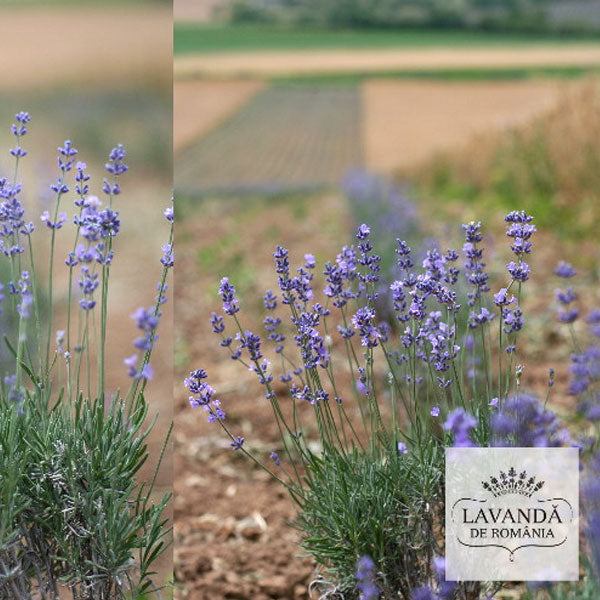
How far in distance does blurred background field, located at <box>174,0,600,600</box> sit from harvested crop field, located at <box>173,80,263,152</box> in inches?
2.1

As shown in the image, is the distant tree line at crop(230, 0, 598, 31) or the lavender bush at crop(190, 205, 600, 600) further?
the distant tree line at crop(230, 0, 598, 31)

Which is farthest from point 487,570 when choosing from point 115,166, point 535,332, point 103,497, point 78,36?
point 535,332

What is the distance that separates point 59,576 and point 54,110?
1578mm

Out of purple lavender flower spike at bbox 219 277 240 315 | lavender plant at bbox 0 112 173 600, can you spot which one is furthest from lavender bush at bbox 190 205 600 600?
lavender plant at bbox 0 112 173 600

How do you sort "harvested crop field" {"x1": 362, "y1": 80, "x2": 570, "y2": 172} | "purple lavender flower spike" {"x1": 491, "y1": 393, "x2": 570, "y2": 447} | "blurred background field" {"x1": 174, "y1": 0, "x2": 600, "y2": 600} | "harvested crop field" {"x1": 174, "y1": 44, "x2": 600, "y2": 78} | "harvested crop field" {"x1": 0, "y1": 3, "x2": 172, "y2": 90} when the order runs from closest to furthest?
"purple lavender flower spike" {"x1": 491, "y1": 393, "x2": 570, "y2": 447} → "harvested crop field" {"x1": 0, "y1": 3, "x2": 172, "y2": 90} → "blurred background field" {"x1": 174, "y1": 0, "x2": 600, "y2": 600} → "harvested crop field" {"x1": 174, "y1": 44, "x2": 600, "y2": 78} → "harvested crop field" {"x1": 362, "y1": 80, "x2": 570, "y2": 172}

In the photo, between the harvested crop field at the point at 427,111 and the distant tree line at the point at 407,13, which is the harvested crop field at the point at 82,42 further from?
the harvested crop field at the point at 427,111

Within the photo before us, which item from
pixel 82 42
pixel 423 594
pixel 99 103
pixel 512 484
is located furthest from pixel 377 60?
pixel 423 594

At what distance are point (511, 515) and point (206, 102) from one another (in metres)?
15.0

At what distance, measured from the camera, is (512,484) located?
1.92 m

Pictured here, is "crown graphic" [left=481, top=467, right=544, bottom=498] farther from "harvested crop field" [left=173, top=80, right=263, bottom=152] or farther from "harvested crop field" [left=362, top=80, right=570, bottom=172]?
"harvested crop field" [left=173, top=80, right=263, bottom=152]

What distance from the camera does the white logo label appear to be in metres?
1.90

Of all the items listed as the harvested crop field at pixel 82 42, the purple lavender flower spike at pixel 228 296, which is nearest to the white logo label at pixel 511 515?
the purple lavender flower spike at pixel 228 296

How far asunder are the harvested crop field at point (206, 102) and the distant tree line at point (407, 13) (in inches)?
190

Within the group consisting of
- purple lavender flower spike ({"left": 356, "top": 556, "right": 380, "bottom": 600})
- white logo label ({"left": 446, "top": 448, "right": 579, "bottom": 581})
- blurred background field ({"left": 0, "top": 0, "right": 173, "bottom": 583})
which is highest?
blurred background field ({"left": 0, "top": 0, "right": 173, "bottom": 583})
